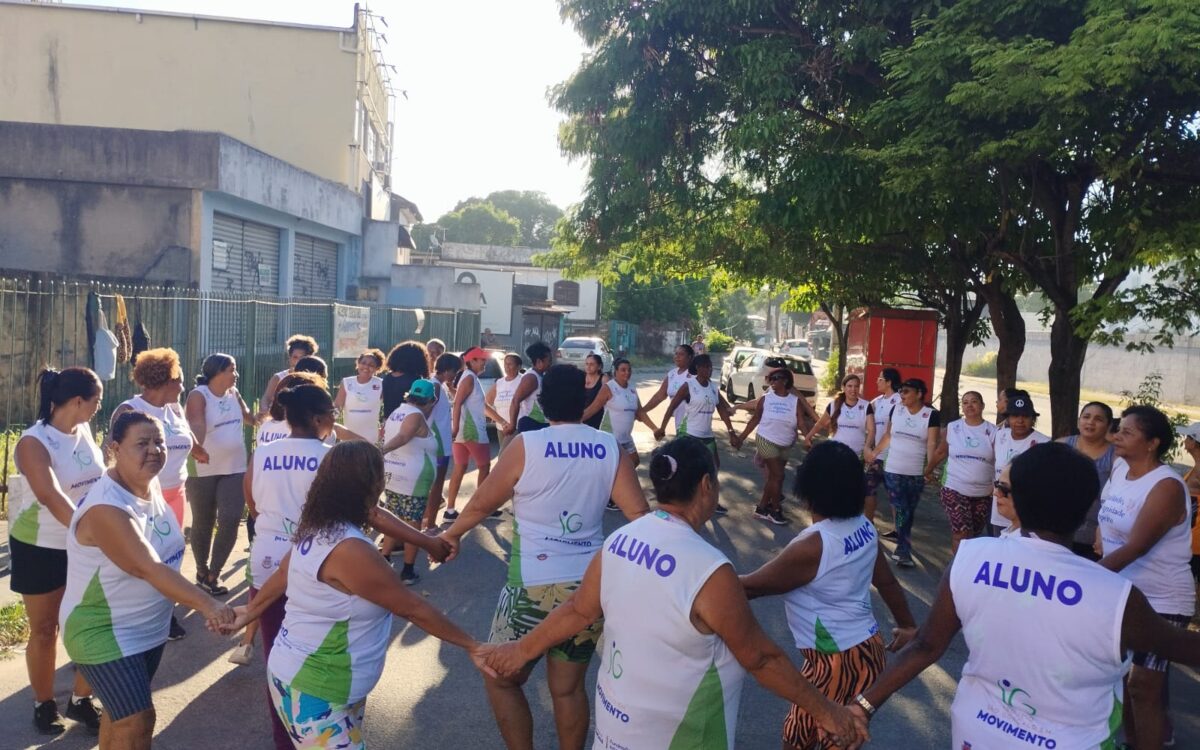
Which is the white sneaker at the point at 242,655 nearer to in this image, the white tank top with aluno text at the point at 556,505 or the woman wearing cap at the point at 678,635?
the white tank top with aluno text at the point at 556,505

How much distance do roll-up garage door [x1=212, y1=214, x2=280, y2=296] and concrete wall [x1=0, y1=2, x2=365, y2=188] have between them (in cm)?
657

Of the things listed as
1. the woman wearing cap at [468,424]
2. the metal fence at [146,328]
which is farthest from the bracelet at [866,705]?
the metal fence at [146,328]

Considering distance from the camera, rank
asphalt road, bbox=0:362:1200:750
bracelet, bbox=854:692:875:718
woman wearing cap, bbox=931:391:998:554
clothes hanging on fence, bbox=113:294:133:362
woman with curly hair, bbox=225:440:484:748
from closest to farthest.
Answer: bracelet, bbox=854:692:875:718, woman with curly hair, bbox=225:440:484:748, asphalt road, bbox=0:362:1200:750, woman wearing cap, bbox=931:391:998:554, clothes hanging on fence, bbox=113:294:133:362

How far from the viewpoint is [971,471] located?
7758 mm

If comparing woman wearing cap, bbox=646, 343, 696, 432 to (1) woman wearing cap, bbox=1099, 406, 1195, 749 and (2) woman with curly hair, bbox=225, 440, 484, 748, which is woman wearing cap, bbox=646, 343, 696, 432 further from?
(2) woman with curly hair, bbox=225, 440, 484, 748

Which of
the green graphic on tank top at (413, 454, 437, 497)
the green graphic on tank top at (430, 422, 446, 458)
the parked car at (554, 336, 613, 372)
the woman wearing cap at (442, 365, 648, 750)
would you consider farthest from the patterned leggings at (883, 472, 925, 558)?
the parked car at (554, 336, 613, 372)

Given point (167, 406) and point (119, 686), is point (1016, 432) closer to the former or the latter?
point (167, 406)

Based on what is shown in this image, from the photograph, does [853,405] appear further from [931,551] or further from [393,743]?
[393,743]

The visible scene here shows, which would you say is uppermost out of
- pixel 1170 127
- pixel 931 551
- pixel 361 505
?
pixel 1170 127

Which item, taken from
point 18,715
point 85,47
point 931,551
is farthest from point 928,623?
point 85,47

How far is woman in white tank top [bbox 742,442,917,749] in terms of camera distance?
337 cm

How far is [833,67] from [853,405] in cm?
431

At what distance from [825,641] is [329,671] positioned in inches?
68.0

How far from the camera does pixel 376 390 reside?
26.1 ft
